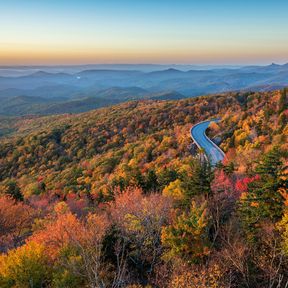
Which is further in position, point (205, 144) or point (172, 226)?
point (205, 144)

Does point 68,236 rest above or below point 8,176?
above

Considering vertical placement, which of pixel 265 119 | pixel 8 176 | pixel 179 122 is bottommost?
pixel 8 176

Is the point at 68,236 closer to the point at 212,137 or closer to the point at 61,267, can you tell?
the point at 61,267

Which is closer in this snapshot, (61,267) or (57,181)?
(61,267)

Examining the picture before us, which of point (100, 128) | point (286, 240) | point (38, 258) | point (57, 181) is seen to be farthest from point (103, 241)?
point (100, 128)

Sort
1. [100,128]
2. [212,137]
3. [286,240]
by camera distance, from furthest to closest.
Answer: [100,128]
[212,137]
[286,240]

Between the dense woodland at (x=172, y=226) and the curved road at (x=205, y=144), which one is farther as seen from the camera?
the curved road at (x=205, y=144)

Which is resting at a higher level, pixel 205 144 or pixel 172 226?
pixel 172 226

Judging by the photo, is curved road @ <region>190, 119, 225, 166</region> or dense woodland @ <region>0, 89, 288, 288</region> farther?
curved road @ <region>190, 119, 225, 166</region>
